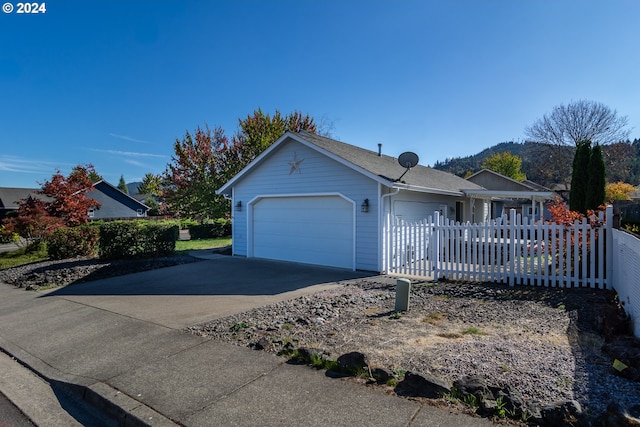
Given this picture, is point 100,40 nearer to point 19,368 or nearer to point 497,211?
point 19,368

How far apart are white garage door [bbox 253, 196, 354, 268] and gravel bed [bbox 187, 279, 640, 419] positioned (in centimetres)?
345

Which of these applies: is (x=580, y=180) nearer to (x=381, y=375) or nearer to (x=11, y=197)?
(x=381, y=375)

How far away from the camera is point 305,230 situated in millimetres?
11961

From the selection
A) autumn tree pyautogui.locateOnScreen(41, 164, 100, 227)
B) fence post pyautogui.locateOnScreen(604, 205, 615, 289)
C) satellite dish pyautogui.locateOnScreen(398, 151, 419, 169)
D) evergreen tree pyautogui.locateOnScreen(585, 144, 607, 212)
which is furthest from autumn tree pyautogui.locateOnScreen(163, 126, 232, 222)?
fence post pyautogui.locateOnScreen(604, 205, 615, 289)

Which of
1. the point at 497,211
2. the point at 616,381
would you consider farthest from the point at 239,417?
the point at 497,211

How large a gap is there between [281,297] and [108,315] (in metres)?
3.24

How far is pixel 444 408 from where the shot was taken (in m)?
2.91

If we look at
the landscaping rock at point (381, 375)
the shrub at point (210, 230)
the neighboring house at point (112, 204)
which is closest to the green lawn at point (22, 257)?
the shrub at point (210, 230)

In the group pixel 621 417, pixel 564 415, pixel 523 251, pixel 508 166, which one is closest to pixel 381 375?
pixel 564 415

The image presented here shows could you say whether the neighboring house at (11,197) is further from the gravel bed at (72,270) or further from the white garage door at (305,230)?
the white garage door at (305,230)

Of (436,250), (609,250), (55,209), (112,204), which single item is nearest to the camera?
(609,250)

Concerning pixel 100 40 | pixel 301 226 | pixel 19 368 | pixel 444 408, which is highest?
pixel 100 40

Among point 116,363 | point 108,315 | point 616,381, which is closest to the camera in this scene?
point 616,381

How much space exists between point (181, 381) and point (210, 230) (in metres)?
22.4
